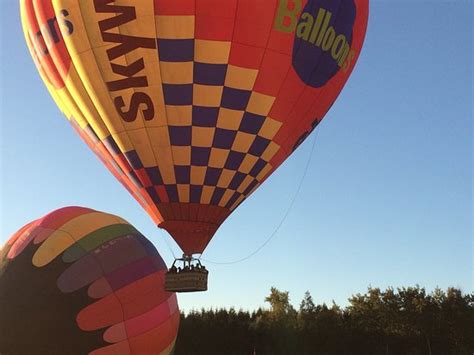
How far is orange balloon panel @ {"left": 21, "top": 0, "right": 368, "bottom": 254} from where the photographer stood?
8.48m

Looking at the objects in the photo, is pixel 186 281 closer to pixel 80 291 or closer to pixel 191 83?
pixel 80 291

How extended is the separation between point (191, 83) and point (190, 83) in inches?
0.6

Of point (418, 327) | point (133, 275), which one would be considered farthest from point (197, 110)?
point (418, 327)

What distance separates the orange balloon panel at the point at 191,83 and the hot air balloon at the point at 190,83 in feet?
0.06

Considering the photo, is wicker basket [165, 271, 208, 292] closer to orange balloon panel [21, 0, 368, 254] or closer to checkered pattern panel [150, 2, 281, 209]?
orange balloon panel [21, 0, 368, 254]

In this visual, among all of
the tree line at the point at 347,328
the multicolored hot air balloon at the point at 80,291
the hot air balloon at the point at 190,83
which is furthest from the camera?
the tree line at the point at 347,328

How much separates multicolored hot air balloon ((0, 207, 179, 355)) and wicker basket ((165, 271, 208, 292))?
2.51m

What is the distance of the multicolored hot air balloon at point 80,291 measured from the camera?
10289mm

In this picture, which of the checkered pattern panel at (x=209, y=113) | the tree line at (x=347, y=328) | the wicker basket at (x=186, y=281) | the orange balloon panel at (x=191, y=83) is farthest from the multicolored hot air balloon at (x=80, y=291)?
the tree line at (x=347, y=328)

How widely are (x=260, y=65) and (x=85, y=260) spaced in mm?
5306

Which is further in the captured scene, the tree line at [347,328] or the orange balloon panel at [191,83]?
the tree line at [347,328]

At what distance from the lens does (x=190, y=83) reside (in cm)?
870

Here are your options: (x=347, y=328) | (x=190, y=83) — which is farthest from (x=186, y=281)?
(x=347, y=328)

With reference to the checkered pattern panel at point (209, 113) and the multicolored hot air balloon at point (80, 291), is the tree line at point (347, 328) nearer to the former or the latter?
the multicolored hot air balloon at point (80, 291)
